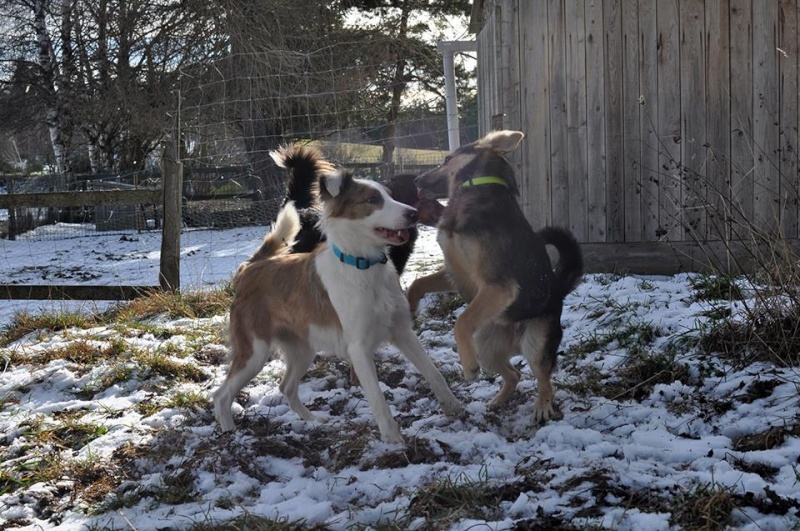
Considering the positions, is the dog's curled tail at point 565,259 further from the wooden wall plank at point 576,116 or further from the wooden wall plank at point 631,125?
the wooden wall plank at point 576,116

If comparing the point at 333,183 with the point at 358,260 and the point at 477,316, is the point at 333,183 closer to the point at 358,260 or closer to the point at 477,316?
the point at 358,260

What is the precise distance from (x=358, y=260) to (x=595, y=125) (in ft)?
12.2

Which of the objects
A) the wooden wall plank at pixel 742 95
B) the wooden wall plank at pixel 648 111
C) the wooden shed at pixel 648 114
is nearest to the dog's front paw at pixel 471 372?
the wooden shed at pixel 648 114

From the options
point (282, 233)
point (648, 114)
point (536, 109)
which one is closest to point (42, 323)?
point (282, 233)

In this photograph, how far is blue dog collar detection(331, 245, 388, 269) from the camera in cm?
392

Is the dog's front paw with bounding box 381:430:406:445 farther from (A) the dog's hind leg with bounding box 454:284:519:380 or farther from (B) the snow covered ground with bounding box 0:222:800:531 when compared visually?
(A) the dog's hind leg with bounding box 454:284:519:380

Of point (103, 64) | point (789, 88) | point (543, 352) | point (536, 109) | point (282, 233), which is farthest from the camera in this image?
point (103, 64)

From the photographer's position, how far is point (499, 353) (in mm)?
4113

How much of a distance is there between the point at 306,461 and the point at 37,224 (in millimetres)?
15161

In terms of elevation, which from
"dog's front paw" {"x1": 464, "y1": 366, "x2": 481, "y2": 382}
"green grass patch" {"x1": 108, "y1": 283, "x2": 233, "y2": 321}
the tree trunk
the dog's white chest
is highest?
the tree trunk

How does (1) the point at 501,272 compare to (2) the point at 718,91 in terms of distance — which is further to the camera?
(2) the point at 718,91

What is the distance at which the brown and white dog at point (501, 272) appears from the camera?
3.94 metres

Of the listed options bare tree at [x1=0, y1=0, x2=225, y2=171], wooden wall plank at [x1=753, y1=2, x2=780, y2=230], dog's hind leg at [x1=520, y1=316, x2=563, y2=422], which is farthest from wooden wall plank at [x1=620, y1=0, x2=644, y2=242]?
bare tree at [x1=0, y1=0, x2=225, y2=171]

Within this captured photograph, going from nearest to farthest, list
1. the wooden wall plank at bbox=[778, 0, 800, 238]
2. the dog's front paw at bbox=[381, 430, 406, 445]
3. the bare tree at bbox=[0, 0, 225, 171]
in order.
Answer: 1. the dog's front paw at bbox=[381, 430, 406, 445]
2. the wooden wall plank at bbox=[778, 0, 800, 238]
3. the bare tree at bbox=[0, 0, 225, 171]
